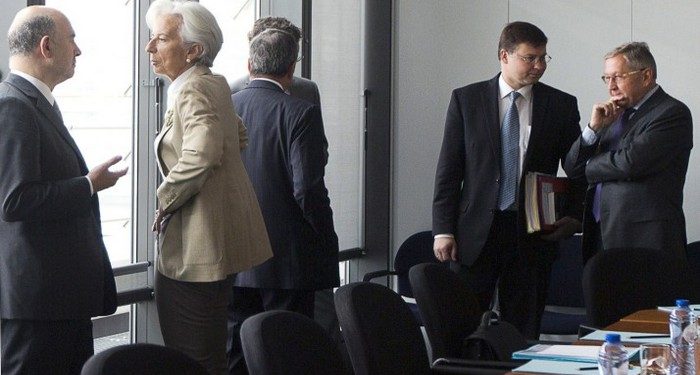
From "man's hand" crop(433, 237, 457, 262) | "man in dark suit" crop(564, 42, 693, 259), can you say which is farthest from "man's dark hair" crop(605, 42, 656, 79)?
"man's hand" crop(433, 237, 457, 262)

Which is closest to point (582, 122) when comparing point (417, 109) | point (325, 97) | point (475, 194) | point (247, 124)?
point (417, 109)

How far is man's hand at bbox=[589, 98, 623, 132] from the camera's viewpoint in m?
5.17

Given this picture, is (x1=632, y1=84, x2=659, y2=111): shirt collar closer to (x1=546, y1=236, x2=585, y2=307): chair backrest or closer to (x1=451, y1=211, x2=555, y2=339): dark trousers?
(x1=451, y1=211, x2=555, y2=339): dark trousers

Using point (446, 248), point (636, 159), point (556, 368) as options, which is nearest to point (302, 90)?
point (446, 248)

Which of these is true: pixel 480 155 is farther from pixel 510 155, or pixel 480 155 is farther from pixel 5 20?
pixel 5 20

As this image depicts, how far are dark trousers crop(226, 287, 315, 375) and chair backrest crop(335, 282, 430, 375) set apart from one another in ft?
4.14

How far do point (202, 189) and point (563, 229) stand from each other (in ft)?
6.58

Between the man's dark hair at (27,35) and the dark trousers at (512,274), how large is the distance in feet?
7.89

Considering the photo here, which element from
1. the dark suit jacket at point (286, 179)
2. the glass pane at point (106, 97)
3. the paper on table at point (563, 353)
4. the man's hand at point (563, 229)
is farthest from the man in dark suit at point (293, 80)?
the paper on table at point (563, 353)

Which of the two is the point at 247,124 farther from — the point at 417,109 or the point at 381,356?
the point at 417,109

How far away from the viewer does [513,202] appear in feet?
16.8

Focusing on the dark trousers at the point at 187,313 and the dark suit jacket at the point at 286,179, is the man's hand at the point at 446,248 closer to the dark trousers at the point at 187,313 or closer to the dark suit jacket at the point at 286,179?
the dark suit jacket at the point at 286,179

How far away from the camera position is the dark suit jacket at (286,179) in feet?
14.9

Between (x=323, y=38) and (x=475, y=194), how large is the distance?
206 cm
